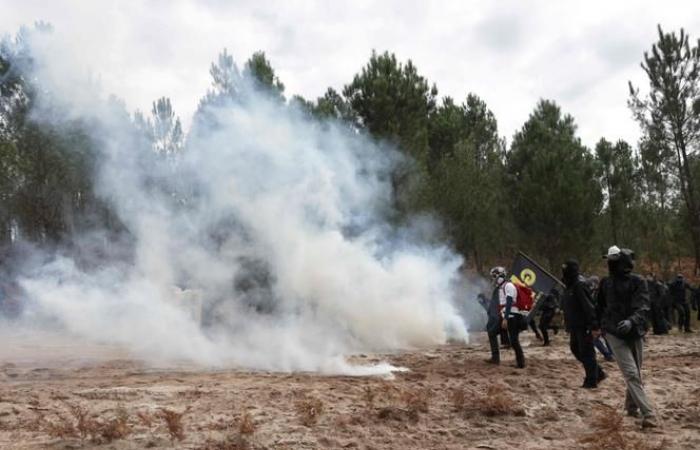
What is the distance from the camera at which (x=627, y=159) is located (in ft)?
105

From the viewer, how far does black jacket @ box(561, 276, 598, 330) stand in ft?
26.0

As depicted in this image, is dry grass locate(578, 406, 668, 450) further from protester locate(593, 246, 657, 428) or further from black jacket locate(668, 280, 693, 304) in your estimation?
black jacket locate(668, 280, 693, 304)

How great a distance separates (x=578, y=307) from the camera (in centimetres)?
802

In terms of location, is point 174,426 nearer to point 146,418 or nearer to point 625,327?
point 146,418

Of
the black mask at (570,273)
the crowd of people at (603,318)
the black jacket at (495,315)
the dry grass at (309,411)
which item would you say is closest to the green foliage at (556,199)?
the crowd of people at (603,318)

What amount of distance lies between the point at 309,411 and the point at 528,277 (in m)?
7.61

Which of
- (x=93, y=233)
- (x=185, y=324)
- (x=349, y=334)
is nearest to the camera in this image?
(x=185, y=324)

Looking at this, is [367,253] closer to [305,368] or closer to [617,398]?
[305,368]

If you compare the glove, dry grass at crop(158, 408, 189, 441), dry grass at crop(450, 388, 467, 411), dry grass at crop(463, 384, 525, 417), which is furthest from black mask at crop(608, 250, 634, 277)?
dry grass at crop(158, 408, 189, 441)

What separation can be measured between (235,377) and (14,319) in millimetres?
9480

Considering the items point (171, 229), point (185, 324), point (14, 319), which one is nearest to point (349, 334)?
point (185, 324)

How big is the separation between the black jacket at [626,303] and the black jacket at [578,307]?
1.54 metres

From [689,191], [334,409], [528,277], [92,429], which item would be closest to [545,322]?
[528,277]

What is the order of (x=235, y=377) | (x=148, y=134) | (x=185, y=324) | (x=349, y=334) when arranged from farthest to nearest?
(x=349, y=334) < (x=148, y=134) < (x=185, y=324) < (x=235, y=377)
